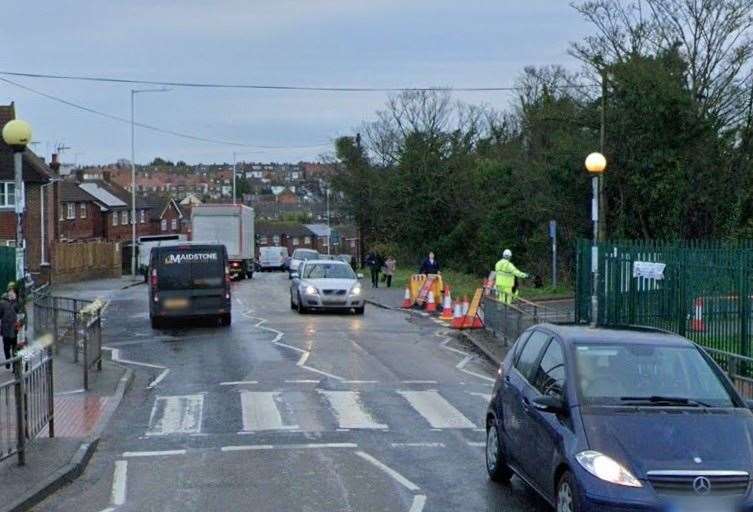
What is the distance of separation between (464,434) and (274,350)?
9173 millimetres

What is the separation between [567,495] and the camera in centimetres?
786

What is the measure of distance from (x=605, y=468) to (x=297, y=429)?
246 inches

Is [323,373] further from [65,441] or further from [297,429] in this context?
[65,441]

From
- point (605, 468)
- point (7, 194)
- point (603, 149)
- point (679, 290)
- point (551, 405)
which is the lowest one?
point (605, 468)

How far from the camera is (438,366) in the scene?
19.7m

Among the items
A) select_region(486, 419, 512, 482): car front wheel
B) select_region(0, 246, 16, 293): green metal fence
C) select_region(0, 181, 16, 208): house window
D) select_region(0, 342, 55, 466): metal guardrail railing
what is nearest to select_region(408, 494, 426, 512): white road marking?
select_region(486, 419, 512, 482): car front wheel

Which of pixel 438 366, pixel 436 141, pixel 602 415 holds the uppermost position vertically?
pixel 436 141

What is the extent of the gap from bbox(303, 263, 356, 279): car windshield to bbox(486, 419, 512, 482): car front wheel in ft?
67.7

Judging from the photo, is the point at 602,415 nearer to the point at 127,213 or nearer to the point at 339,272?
the point at 339,272

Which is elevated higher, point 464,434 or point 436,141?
point 436,141

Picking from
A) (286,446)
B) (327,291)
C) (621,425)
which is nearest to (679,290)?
(286,446)

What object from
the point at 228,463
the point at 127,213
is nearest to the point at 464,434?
the point at 228,463

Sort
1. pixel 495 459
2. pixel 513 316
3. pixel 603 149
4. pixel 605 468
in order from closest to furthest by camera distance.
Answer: pixel 605 468
pixel 495 459
pixel 513 316
pixel 603 149

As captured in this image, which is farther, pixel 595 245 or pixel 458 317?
pixel 458 317
